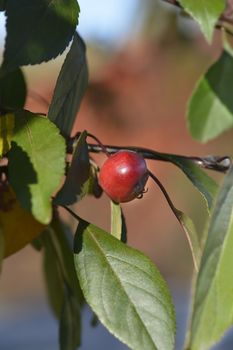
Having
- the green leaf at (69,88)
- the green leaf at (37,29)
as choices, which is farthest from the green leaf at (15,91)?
the green leaf at (37,29)

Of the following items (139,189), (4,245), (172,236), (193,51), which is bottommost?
(172,236)

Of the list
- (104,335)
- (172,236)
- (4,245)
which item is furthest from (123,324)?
(172,236)

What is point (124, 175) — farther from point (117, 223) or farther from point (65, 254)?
point (65, 254)

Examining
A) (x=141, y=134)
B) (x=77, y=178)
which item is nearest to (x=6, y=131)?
(x=77, y=178)

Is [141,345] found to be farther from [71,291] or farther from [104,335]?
[104,335]

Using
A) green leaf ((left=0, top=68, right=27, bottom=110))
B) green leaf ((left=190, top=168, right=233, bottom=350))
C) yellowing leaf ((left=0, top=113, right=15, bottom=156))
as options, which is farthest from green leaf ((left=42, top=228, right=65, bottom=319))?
green leaf ((left=190, top=168, right=233, bottom=350))

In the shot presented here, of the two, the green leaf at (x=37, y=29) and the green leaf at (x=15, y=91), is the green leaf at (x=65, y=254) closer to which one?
the green leaf at (x=15, y=91)
